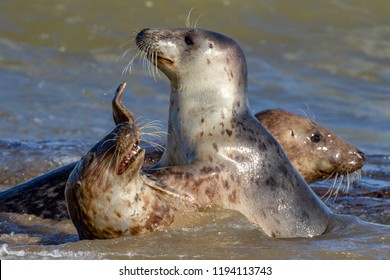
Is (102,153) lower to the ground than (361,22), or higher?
lower

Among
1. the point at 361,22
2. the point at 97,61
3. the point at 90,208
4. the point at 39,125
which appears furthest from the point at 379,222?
the point at 361,22

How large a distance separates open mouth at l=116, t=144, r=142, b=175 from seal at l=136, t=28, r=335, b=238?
0.46 meters

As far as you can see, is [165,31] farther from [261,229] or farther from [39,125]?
[39,125]

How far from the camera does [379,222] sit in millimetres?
7941

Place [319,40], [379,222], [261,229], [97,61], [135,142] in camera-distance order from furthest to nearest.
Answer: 1. [319,40]
2. [97,61]
3. [379,222]
4. [261,229]
5. [135,142]

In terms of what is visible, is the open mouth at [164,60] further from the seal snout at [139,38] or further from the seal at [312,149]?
the seal at [312,149]

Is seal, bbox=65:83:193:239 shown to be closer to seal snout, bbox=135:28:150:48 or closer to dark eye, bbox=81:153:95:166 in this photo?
dark eye, bbox=81:153:95:166

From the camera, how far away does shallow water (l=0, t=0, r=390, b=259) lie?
400 inches

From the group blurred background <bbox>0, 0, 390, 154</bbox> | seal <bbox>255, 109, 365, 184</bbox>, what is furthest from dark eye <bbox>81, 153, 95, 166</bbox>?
blurred background <bbox>0, 0, 390, 154</bbox>

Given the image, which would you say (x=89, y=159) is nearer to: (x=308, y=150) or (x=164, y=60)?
(x=164, y=60)
